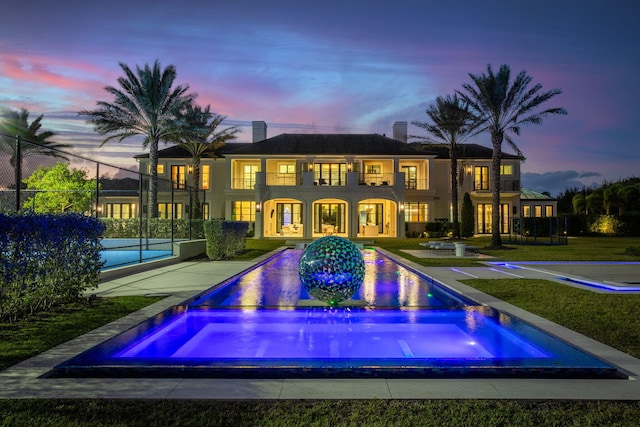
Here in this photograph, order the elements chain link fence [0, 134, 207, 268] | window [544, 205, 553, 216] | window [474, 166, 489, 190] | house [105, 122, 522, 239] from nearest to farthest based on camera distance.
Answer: chain link fence [0, 134, 207, 268]
house [105, 122, 522, 239]
window [474, 166, 489, 190]
window [544, 205, 553, 216]

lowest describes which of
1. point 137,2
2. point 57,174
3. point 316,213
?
point 316,213

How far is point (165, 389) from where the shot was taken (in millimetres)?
3877

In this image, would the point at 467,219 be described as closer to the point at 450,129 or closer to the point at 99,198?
the point at 450,129

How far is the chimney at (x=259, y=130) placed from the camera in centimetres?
4153

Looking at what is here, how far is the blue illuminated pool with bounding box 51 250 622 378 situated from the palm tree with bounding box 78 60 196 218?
72.7ft

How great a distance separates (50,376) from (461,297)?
737 centimetres

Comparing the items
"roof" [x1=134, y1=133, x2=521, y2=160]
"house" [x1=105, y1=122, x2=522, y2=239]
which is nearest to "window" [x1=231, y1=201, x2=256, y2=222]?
"house" [x1=105, y1=122, x2=522, y2=239]

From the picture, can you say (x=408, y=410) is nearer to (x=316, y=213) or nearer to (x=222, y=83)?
(x=222, y=83)

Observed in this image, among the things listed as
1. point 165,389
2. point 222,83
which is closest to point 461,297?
point 165,389

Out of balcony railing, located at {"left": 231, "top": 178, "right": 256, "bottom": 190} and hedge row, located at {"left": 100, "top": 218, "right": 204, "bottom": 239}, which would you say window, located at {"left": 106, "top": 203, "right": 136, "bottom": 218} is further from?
hedge row, located at {"left": 100, "top": 218, "right": 204, "bottom": 239}

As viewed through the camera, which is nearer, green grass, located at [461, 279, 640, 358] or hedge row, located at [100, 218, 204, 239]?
green grass, located at [461, 279, 640, 358]

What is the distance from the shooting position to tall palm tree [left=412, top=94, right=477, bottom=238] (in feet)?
105

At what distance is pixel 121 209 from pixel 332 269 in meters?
38.5

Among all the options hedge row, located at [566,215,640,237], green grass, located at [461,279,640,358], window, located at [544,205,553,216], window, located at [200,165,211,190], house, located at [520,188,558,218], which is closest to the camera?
green grass, located at [461,279,640,358]
